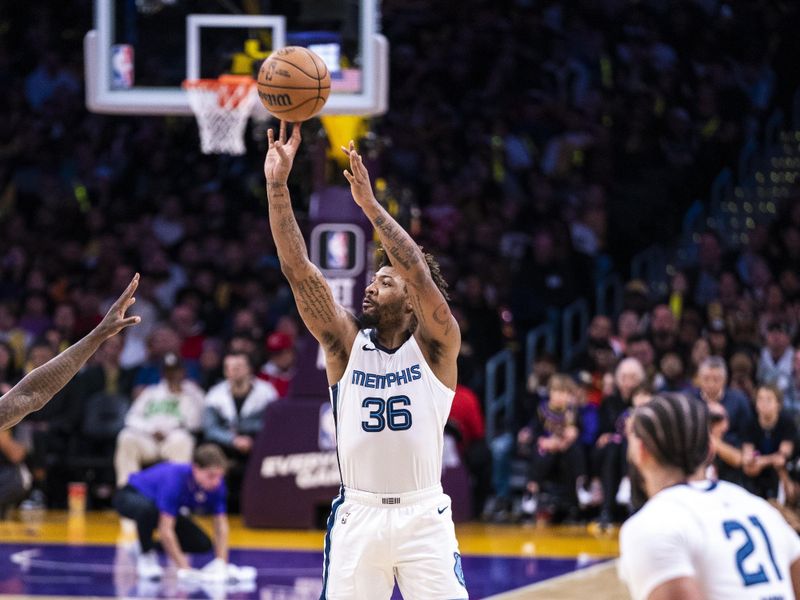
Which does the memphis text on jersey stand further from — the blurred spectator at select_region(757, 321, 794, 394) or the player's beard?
the blurred spectator at select_region(757, 321, 794, 394)

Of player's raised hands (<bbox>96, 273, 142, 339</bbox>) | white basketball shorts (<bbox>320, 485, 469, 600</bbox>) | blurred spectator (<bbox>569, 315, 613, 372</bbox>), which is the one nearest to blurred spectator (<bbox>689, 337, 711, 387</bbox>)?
blurred spectator (<bbox>569, 315, 613, 372</bbox>)

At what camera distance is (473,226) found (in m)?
17.8

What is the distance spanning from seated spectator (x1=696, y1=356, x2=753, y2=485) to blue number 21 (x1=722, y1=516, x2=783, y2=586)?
8316 millimetres

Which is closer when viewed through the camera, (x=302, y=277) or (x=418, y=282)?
(x=418, y=282)

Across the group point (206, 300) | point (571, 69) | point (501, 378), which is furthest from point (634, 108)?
point (206, 300)

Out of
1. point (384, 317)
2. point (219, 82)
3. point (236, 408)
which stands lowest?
point (236, 408)

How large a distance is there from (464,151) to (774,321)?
20.1ft

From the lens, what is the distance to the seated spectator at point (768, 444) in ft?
39.7

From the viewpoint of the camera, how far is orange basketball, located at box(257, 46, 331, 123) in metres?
7.02

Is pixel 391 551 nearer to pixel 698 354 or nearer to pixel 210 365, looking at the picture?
pixel 698 354

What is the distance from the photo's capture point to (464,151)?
1964cm

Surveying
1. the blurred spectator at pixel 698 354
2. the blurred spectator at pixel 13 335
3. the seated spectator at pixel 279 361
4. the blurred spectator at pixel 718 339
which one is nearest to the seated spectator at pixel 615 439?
the blurred spectator at pixel 698 354

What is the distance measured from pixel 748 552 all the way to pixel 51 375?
3089mm

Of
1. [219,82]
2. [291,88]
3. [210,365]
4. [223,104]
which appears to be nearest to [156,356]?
[210,365]
